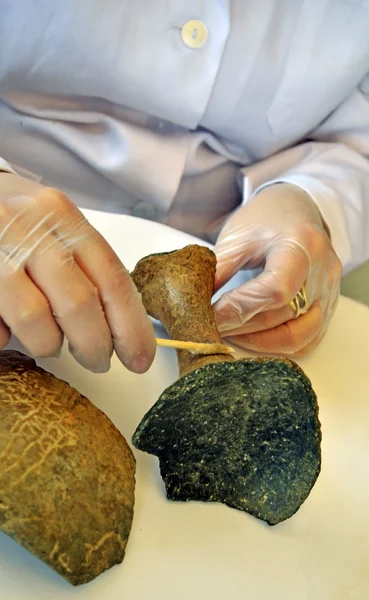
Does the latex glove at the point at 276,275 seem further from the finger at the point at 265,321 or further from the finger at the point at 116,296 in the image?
the finger at the point at 116,296

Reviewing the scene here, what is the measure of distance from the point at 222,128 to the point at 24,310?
0.65m

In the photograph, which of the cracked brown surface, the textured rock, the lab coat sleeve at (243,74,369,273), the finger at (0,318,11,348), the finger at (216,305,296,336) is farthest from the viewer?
the lab coat sleeve at (243,74,369,273)

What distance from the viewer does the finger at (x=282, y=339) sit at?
0.89m

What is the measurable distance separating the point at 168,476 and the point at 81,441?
0.13 m

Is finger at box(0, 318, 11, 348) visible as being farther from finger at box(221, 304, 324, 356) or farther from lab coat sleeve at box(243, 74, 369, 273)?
lab coat sleeve at box(243, 74, 369, 273)

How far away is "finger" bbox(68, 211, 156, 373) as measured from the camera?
0.66 m

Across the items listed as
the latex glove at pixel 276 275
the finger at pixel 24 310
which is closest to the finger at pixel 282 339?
the latex glove at pixel 276 275

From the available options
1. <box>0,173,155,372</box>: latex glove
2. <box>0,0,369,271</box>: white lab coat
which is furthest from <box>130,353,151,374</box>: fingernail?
<box>0,0,369,271</box>: white lab coat

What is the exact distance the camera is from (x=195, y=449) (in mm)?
666

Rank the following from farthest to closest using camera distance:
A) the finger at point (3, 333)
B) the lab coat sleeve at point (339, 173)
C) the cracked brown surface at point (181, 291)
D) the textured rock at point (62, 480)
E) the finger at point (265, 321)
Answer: the lab coat sleeve at point (339, 173)
the finger at point (265, 321)
the cracked brown surface at point (181, 291)
the finger at point (3, 333)
the textured rock at point (62, 480)

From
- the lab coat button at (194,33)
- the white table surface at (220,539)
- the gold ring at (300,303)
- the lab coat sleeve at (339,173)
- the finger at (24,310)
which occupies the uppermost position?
the lab coat button at (194,33)

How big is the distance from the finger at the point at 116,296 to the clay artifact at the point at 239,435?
0.08 metres

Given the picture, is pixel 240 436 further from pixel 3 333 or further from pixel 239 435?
pixel 3 333

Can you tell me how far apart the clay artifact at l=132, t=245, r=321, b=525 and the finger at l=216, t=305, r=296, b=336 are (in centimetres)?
17
